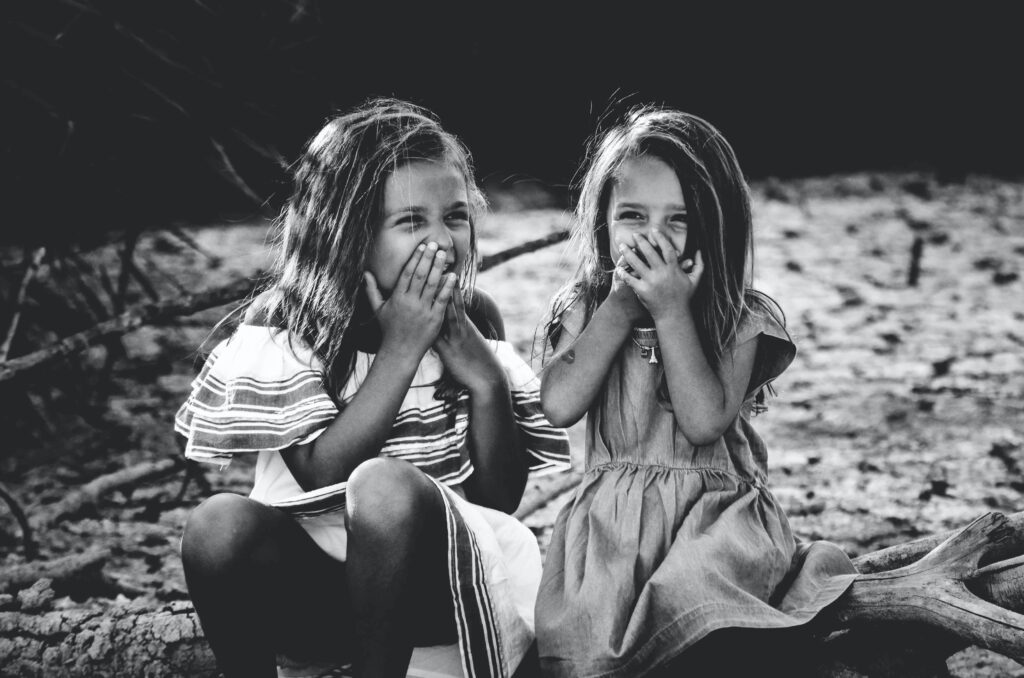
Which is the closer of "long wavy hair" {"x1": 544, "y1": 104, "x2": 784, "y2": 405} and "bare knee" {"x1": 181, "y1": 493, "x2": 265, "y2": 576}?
"bare knee" {"x1": 181, "y1": 493, "x2": 265, "y2": 576}

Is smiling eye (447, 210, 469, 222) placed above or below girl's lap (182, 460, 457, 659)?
above

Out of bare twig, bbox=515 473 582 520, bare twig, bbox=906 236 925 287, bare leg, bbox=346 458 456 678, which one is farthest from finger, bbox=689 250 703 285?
bare twig, bbox=906 236 925 287

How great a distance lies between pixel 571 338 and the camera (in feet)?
6.51

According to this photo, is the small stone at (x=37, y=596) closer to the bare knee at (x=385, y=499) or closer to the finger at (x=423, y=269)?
the bare knee at (x=385, y=499)

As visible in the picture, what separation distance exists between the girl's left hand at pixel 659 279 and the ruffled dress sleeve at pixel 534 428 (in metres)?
0.40

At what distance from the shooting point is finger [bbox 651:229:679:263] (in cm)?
179

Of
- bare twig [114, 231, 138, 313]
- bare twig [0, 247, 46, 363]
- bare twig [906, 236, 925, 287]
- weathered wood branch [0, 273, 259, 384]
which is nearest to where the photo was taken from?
weathered wood branch [0, 273, 259, 384]

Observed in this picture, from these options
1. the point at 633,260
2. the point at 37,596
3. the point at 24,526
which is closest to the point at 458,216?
the point at 633,260

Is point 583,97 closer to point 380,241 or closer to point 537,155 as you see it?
point 537,155

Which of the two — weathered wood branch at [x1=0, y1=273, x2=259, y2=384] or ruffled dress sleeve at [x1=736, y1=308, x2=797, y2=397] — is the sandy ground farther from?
weathered wood branch at [x1=0, y1=273, x2=259, y2=384]

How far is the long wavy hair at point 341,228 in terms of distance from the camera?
1914 mm

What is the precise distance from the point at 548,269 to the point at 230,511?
427 cm

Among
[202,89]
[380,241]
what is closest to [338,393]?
[380,241]

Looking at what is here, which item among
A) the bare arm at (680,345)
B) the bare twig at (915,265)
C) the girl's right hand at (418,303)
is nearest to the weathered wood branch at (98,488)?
the girl's right hand at (418,303)
